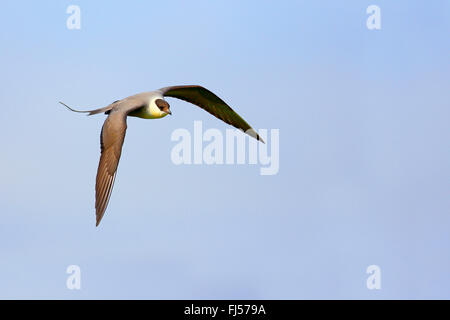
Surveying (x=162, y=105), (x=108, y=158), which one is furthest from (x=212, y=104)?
(x=108, y=158)

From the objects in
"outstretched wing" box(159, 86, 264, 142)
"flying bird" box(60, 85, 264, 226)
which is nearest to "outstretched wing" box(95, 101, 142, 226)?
"flying bird" box(60, 85, 264, 226)

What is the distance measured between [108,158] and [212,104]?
397cm

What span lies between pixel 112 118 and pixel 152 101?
120 centimetres

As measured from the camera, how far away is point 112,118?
1680 centimetres

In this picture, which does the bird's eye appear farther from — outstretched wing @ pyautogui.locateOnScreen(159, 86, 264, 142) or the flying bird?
outstretched wing @ pyautogui.locateOnScreen(159, 86, 264, 142)

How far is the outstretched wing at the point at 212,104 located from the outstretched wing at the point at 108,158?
263 centimetres

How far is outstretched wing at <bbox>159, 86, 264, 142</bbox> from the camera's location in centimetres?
1908

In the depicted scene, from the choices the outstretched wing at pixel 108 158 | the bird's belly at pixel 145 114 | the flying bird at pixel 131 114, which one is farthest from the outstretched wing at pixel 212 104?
the outstretched wing at pixel 108 158

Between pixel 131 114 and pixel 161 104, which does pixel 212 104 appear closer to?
pixel 161 104

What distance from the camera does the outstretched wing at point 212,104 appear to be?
62.6 ft

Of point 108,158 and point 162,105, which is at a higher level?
point 162,105

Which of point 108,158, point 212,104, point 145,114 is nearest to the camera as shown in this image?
point 108,158

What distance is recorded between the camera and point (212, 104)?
19516mm
